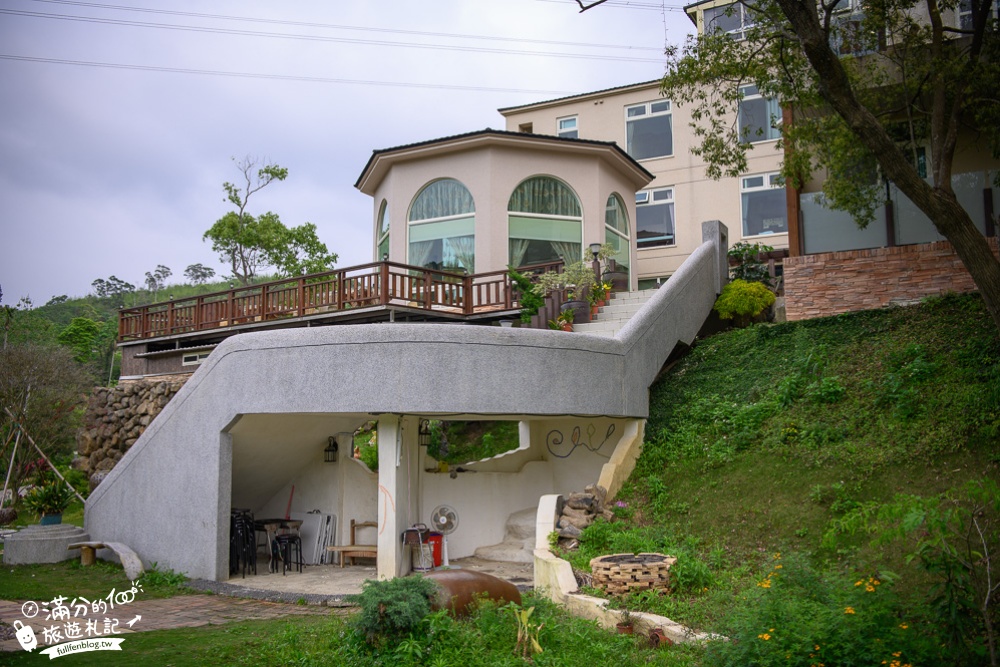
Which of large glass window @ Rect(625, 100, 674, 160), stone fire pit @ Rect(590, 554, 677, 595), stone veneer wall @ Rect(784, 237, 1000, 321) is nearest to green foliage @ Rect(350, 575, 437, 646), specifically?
stone fire pit @ Rect(590, 554, 677, 595)

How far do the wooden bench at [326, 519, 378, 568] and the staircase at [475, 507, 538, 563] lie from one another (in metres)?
1.79

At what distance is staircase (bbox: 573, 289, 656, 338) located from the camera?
13523 millimetres

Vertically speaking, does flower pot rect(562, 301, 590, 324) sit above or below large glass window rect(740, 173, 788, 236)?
below

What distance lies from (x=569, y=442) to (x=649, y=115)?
1367 centimetres

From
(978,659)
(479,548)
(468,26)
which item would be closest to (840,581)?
(978,659)

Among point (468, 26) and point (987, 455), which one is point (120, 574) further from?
point (468, 26)

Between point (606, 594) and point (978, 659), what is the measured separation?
133 inches

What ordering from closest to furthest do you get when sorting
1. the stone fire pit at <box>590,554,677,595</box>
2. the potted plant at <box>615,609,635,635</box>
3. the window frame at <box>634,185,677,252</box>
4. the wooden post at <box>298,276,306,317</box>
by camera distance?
the potted plant at <box>615,609,635,635</box> → the stone fire pit at <box>590,554,677,595</box> → the wooden post at <box>298,276,306,317</box> → the window frame at <box>634,185,677,252</box>

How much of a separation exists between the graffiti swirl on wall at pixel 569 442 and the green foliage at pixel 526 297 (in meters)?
2.09

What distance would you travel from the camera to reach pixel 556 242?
56.3 ft

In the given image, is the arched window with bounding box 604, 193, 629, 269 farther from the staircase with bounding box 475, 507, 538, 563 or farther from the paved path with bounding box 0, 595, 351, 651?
the paved path with bounding box 0, 595, 351, 651

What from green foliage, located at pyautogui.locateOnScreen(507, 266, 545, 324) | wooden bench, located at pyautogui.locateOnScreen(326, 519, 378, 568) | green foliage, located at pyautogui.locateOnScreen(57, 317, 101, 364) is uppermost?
green foliage, located at pyautogui.locateOnScreen(57, 317, 101, 364)

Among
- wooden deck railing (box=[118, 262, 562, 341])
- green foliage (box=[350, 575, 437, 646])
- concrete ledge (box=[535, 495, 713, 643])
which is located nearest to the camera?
green foliage (box=[350, 575, 437, 646])

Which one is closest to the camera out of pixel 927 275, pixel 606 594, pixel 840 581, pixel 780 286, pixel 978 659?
pixel 978 659
